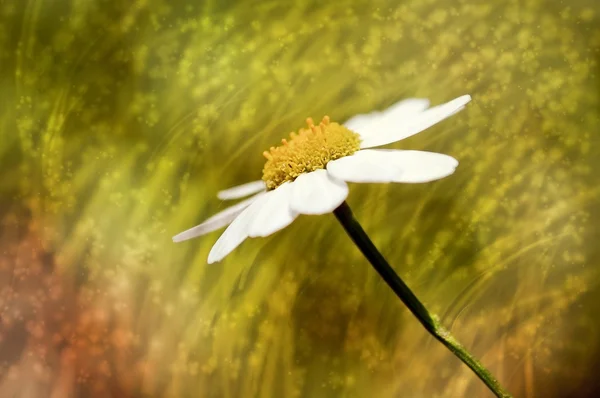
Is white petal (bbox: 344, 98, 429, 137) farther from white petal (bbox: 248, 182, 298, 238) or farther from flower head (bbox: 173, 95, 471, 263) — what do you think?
white petal (bbox: 248, 182, 298, 238)

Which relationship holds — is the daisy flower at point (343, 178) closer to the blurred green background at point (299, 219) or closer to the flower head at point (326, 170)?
the flower head at point (326, 170)

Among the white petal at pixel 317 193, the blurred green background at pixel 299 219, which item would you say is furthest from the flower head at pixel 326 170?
the blurred green background at pixel 299 219

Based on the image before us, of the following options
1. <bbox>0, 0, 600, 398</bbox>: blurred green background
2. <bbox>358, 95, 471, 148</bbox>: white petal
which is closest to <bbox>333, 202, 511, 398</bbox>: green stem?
<bbox>358, 95, 471, 148</bbox>: white petal

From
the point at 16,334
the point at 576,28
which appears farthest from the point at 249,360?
the point at 576,28

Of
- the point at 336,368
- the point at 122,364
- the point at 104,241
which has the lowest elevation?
the point at 336,368

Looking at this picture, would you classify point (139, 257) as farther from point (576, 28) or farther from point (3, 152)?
point (576, 28)

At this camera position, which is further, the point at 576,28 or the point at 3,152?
the point at 3,152

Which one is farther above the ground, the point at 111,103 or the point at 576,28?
the point at 111,103
